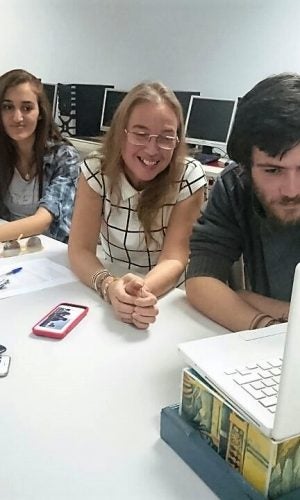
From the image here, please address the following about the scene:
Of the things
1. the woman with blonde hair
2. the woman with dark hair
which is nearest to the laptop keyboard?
the woman with blonde hair

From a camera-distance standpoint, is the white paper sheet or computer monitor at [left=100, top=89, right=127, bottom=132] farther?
computer monitor at [left=100, top=89, right=127, bottom=132]

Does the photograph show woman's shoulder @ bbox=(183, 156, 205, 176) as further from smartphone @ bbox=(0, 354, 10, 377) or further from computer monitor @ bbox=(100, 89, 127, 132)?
computer monitor @ bbox=(100, 89, 127, 132)

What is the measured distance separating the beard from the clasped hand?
13.5 inches

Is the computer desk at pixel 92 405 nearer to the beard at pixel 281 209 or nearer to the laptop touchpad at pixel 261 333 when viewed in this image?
the laptop touchpad at pixel 261 333

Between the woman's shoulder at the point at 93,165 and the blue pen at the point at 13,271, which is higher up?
the woman's shoulder at the point at 93,165

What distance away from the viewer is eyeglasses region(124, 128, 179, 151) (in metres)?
1.57

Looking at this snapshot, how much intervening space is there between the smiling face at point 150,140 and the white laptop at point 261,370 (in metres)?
0.77

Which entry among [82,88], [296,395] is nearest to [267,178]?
[296,395]

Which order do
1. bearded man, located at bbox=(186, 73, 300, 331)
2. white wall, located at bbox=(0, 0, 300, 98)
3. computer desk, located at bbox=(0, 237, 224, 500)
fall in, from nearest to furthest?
computer desk, located at bbox=(0, 237, 224, 500), bearded man, located at bbox=(186, 73, 300, 331), white wall, located at bbox=(0, 0, 300, 98)

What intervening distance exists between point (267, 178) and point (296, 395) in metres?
0.66

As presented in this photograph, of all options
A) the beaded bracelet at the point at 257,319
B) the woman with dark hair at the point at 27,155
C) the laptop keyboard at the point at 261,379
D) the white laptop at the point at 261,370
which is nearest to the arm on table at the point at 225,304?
the beaded bracelet at the point at 257,319

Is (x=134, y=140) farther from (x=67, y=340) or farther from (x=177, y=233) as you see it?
(x=67, y=340)

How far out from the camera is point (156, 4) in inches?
151

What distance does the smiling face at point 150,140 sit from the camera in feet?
5.12
